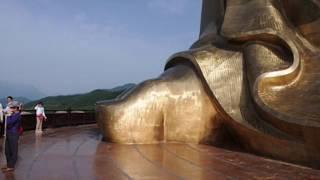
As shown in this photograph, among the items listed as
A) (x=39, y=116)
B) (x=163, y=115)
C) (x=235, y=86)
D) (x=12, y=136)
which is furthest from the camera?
(x=39, y=116)

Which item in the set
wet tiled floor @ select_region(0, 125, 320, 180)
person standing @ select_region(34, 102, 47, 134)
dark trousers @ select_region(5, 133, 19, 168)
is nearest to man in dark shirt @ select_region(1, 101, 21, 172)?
dark trousers @ select_region(5, 133, 19, 168)

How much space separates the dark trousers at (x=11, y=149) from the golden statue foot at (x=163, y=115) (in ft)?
10.4

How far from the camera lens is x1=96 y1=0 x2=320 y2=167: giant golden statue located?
10102 millimetres

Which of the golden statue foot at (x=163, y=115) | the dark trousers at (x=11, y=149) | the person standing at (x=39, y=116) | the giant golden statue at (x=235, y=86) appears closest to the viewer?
the dark trousers at (x=11, y=149)

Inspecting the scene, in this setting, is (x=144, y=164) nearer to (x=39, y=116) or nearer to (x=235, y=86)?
(x=235, y=86)

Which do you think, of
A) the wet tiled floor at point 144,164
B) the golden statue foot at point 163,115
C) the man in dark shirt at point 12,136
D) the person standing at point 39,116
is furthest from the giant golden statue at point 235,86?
the person standing at point 39,116

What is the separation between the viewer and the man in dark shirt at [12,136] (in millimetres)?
8648

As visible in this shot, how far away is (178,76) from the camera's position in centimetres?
1205

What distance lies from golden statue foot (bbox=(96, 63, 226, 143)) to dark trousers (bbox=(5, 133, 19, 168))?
10.4 feet

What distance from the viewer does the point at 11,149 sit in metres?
8.70

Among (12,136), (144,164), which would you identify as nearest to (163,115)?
(144,164)

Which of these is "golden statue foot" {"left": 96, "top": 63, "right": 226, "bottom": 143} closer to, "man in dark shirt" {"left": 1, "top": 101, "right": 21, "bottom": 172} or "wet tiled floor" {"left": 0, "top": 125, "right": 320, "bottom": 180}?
"wet tiled floor" {"left": 0, "top": 125, "right": 320, "bottom": 180}

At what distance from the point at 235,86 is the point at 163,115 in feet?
6.12

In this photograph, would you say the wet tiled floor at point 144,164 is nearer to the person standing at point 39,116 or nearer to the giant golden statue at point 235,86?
the giant golden statue at point 235,86
